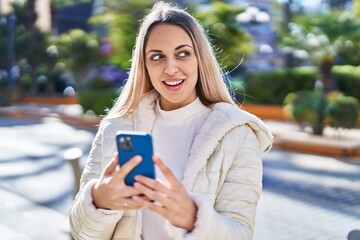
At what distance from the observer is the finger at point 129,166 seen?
1276mm

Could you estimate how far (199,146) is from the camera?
5.56ft

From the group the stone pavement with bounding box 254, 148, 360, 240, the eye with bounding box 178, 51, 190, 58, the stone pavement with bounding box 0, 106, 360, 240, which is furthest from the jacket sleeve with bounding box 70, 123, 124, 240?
the stone pavement with bounding box 254, 148, 360, 240

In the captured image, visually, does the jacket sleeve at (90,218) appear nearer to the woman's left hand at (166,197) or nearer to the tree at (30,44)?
the woman's left hand at (166,197)

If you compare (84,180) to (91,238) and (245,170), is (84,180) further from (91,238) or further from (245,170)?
(245,170)

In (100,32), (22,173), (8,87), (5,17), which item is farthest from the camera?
(100,32)

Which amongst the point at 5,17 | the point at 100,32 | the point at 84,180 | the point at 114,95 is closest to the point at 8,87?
the point at 5,17

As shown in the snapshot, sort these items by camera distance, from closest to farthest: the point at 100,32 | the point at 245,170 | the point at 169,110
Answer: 1. the point at 245,170
2. the point at 169,110
3. the point at 100,32

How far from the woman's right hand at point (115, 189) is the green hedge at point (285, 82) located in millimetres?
17257

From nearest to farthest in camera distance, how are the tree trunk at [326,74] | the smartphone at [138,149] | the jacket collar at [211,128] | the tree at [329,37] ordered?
the smartphone at [138,149], the jacket collar at [211,128], the tree trunk at [326,74], the tree at [329,37]

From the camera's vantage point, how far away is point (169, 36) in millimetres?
1719

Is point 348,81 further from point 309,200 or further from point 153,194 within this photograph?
point 153,194

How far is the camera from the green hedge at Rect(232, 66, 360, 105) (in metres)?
18.6

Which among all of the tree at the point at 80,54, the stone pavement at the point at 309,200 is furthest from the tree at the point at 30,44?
the stone pavement at the point at 309,200

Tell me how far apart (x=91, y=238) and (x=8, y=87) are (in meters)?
26.2
